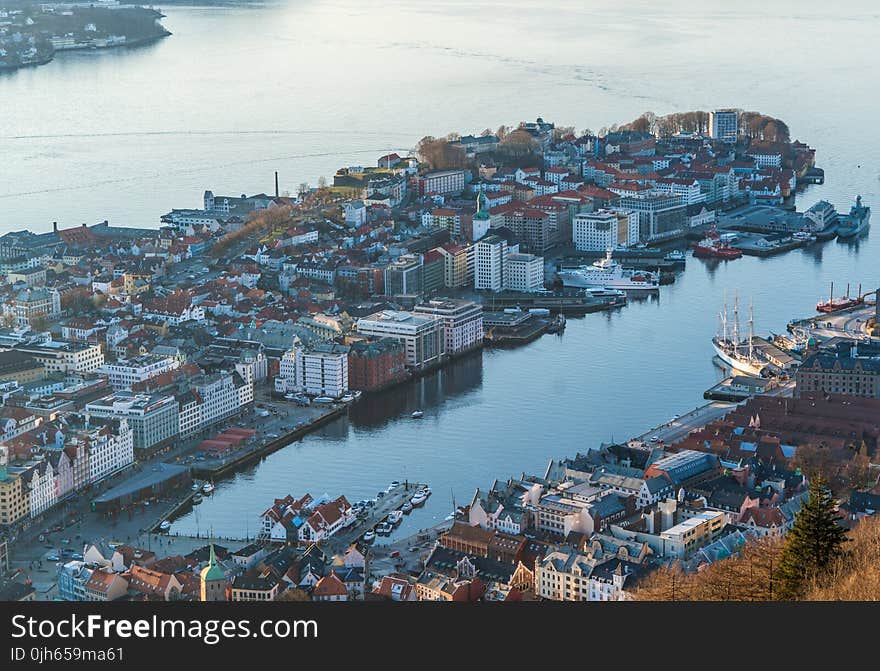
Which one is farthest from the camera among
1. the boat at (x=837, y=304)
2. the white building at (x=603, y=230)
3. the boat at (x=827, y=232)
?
the boat at (x=827, y=232)

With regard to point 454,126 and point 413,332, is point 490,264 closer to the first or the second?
point 413,332

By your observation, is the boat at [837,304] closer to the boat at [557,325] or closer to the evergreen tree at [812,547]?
the boat at [557,325]

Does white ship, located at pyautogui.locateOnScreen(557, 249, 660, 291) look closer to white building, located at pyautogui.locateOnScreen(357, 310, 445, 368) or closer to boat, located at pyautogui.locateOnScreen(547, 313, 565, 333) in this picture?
boat, located at pyautogui.locateOnScreen(547, 313, 565, 333)

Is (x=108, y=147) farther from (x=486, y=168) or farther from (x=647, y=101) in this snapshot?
(x=647, y=101)

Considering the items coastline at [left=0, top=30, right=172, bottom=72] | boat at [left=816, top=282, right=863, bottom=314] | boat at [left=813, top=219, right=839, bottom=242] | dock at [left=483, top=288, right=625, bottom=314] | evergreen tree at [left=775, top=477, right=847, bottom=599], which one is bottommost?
dock at [left=483, top=288, right=625, bottom=314]

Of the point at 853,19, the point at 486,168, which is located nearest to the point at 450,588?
the point at 486,168

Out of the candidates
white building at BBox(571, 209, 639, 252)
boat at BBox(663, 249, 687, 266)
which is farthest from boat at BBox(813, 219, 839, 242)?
white building at BBox(571, 209, 639, 252)

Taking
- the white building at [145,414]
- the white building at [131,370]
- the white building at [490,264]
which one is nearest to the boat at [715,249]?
the white building at [490,264]

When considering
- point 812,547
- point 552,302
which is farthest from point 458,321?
point 812,547

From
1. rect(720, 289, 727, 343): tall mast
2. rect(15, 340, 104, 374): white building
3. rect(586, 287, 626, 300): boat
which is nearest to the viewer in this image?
rect(15, 340, 104, 374): white building
